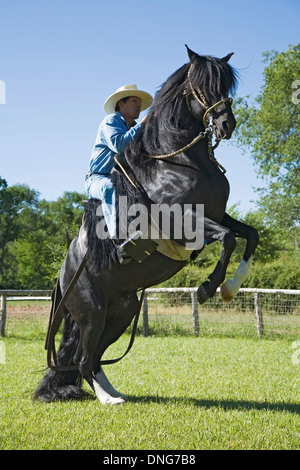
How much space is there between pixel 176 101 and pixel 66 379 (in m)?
3.07

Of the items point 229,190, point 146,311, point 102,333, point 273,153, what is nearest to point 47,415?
point 102,333

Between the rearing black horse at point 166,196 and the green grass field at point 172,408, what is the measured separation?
1.68 feet

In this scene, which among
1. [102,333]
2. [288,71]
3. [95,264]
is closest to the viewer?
[95,264]

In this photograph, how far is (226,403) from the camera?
191 inches

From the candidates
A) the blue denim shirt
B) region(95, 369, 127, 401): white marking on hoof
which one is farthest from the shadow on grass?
the blue denim shirt

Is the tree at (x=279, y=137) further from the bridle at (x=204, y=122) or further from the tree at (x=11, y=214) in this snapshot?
the tree at (x=11, y=214)

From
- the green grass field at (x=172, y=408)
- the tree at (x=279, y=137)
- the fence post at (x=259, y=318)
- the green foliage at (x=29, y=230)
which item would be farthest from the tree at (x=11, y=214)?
the green grass field at (x=172, y=408)

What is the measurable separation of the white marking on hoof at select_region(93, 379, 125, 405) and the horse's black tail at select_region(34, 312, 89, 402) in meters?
0.35

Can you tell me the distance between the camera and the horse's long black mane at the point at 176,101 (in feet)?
13.1

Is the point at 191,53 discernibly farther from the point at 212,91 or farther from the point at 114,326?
the point at 114,326

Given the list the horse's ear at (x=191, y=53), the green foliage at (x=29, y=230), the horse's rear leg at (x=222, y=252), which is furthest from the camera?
the green foliage at (x=29, y=230)
